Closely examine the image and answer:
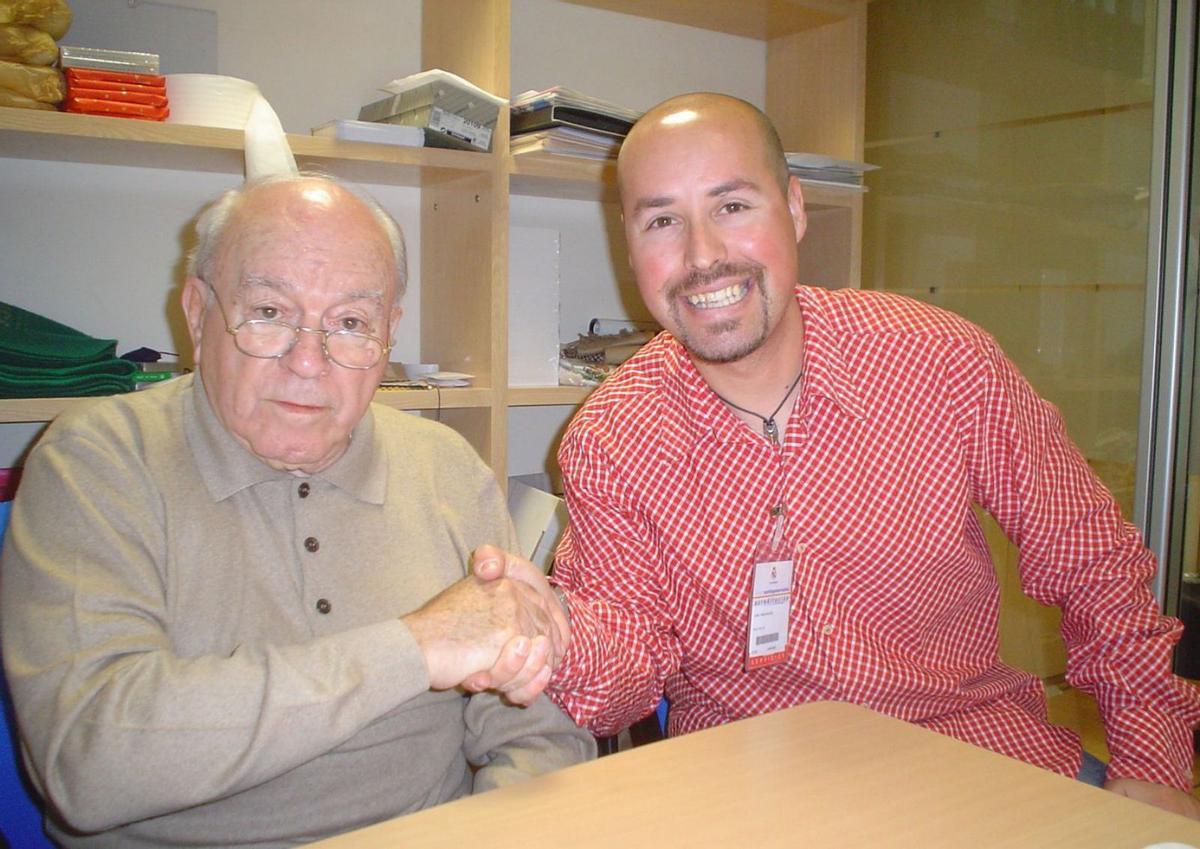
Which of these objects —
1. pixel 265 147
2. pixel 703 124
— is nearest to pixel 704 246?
pixel 703 124

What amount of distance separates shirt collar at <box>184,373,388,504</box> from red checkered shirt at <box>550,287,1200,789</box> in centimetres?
37

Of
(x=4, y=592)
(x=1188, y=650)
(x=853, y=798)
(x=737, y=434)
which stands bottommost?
(x=1188, y=650)

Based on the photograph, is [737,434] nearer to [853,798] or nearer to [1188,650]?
[853,798]

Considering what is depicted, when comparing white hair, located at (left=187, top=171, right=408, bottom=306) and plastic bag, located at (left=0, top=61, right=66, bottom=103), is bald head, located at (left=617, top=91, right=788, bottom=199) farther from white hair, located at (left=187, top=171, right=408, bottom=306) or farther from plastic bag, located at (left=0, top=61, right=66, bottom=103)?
plastic bag, located at (left=0, top=61, right=66, bottom=103)

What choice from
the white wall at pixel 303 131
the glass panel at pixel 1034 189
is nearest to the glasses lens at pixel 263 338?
the white wall at pixel 303 131

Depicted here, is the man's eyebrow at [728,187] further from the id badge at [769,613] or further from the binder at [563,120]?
the binder at [563,120]

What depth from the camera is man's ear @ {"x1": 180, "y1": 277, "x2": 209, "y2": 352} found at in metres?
1.35

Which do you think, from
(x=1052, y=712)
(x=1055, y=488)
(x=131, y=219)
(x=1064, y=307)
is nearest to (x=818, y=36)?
(x=1064, y=307)

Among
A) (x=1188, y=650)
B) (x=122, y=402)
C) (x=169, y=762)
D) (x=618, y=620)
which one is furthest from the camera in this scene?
(x=1188, y=650)

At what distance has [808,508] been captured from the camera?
5.11 feet

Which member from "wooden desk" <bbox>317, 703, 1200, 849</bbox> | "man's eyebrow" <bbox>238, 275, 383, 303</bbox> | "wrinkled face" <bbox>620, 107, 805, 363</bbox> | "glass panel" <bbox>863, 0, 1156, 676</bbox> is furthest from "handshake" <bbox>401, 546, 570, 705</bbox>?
"glass panel" <bbox>863, 0, 1156, 676</bbox>

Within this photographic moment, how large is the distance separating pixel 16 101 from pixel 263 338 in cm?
92

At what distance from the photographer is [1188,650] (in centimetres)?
272

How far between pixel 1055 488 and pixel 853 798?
2.88 feet
